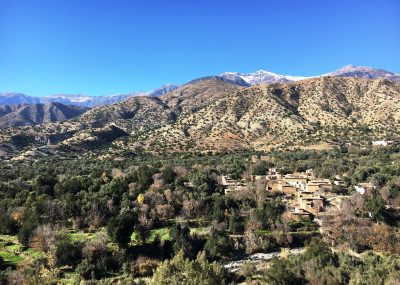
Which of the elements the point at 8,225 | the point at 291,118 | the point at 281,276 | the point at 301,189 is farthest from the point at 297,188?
the point at 291,118

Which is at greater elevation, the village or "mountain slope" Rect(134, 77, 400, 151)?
"mountain slope" Rect(134, 77, 400, 151)

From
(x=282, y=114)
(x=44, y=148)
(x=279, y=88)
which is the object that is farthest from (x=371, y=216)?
(x=279, y=88)

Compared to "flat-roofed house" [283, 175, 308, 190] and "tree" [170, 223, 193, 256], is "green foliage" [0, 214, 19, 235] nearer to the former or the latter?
"tree" [170, 223, 193, 256]

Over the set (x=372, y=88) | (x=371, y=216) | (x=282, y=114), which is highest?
(x=372, y=88)

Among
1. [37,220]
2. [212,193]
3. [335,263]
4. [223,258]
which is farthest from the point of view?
[212,193]

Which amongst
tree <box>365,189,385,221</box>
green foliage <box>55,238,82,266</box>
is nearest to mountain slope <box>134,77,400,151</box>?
tree <box>365,189,385,221</box>

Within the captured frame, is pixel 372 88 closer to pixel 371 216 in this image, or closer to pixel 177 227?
pixel 371 216

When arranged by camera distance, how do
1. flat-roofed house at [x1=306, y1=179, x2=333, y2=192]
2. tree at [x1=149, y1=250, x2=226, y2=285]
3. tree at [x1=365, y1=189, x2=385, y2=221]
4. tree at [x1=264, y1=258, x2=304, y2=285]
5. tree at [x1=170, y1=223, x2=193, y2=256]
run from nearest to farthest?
tree at [x1=149, y1=250, x2=226, y2=285] < tree at [x1=264, y1=258, x2=304, y2=285] < tree at [x1=170, y1=223, x2=193, y2=256] < tree at [x1=365, y1=189, x2=385, y2=221] < flat-roofed house at [x1=306, y1=179, x2=333, y2=192]
